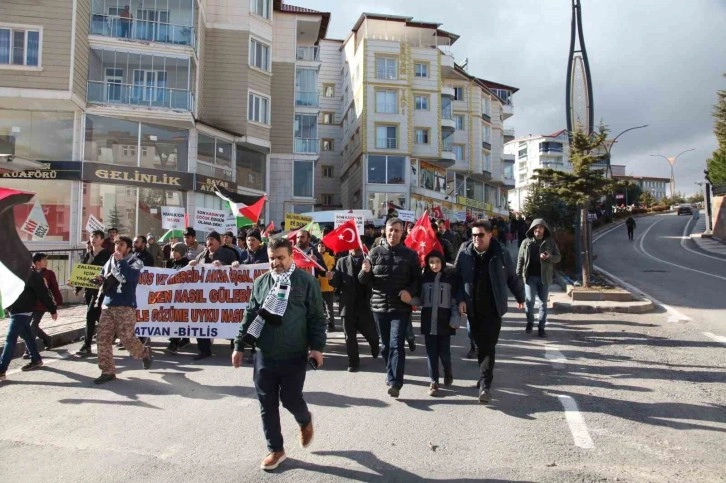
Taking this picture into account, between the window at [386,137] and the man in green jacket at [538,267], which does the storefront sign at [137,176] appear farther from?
the window at [386,137]

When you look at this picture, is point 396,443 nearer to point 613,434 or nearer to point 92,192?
point 613,434

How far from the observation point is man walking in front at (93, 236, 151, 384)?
7.14m

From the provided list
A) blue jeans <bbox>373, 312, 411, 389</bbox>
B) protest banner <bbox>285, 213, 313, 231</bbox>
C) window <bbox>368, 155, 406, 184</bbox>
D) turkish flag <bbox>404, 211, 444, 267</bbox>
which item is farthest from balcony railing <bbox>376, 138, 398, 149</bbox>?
blue jeans <bbox>373, 312, 411, 389</bbox>

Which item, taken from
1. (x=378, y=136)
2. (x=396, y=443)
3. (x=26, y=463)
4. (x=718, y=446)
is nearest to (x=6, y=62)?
(x=26, y=463)

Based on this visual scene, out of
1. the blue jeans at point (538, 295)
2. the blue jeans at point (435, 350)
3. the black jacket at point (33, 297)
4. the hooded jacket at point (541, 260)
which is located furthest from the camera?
the hooded jacket at point (541, 260)

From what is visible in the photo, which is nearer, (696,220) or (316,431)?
(316,431)

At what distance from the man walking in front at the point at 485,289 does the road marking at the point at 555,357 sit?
1.94 metres

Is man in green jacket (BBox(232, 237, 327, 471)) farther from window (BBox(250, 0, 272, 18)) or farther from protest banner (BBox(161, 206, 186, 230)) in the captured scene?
window (BBox(250, 0, 272, 18))

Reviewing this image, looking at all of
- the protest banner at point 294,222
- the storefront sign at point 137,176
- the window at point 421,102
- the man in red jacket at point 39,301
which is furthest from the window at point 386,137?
the man in red jacket at point 39,301

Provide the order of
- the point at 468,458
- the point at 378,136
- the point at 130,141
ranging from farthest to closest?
the point at 378,136, the point at 130,141, the point at 468,458

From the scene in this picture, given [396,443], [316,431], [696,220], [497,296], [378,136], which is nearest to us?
[396,443]

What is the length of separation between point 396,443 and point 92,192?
70.0ft

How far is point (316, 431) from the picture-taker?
5195 mm

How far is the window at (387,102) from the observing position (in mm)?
44875
